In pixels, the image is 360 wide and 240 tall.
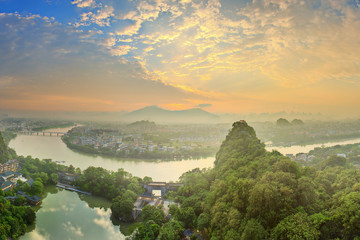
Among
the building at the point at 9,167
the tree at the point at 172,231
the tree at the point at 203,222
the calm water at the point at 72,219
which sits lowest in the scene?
the calm water at the point at 72,219

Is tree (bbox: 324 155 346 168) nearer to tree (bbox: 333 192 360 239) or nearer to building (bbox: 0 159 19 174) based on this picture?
tree (bbox: 333 192 360 239)

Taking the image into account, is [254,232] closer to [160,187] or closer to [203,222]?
[203,222]

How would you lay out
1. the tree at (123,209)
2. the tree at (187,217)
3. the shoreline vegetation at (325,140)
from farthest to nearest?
the shoreline vegetation at (325,140), the tree at (123,209), the tree at (187,217)

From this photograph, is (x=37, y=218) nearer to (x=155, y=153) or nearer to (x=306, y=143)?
(x=155, y=153)

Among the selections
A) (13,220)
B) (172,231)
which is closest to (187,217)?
(172,231)

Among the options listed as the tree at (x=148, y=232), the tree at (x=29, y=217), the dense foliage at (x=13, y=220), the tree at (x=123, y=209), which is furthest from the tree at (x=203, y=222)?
the tree at (x=29, y=217)

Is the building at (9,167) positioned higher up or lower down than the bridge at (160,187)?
higher up

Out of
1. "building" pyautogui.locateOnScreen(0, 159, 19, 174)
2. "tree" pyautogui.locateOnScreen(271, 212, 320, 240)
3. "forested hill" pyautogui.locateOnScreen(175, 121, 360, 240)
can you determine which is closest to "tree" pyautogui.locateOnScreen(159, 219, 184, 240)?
"forested hill" pyautogui.locateOnScreen(175, 121, 360, 240)

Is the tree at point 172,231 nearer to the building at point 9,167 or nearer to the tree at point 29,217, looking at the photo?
the tree at point 29,217
